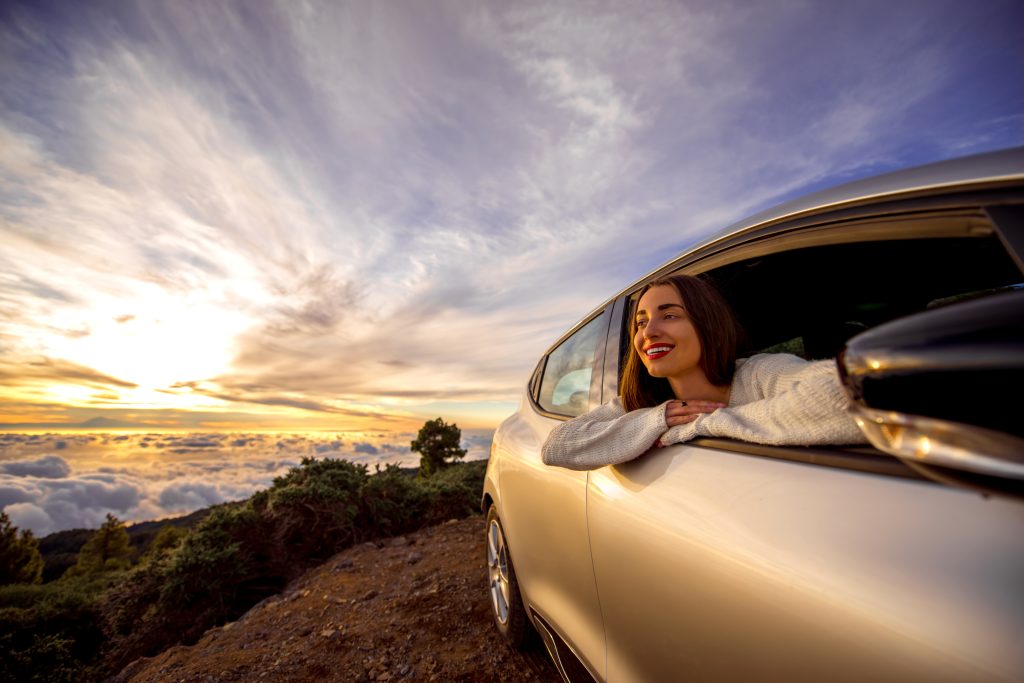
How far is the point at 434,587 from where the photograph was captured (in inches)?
158

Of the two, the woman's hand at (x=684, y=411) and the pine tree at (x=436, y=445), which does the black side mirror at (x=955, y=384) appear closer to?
the woman's hand at (x=684, y=411)

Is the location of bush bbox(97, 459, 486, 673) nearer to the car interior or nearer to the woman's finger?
the car interior

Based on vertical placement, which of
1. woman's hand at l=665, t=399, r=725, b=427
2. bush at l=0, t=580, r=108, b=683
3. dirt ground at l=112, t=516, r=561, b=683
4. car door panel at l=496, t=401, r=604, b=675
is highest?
woman's hand at l=665, t=399, r=725, b=427

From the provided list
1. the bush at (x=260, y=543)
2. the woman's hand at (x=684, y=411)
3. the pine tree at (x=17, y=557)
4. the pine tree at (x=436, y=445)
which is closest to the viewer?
the woman's hand at (x=684, y=411)

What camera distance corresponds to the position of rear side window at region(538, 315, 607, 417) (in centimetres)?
215

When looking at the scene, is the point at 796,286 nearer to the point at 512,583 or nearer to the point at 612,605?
the point at 612,605

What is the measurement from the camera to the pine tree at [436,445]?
13148 mm

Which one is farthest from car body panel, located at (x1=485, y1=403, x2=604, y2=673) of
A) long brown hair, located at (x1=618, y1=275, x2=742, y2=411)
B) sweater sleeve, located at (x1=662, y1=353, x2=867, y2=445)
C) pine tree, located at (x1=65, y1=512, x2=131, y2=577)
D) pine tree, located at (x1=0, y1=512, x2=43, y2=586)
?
pine tree, located at (x1=65, y1=512, x2=131, y2=577)

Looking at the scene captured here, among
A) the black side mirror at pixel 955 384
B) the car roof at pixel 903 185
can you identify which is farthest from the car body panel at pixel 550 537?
the black side mirror at pixel 955 384

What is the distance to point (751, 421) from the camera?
3.36ft

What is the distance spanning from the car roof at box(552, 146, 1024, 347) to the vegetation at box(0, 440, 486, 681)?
632cm

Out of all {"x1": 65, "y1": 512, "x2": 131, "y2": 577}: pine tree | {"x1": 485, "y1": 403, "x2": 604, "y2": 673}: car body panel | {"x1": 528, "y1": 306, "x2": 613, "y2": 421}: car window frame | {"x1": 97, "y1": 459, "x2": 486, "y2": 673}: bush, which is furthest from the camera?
{"x1": 65, "y1": 512, "x2": 131, "y2": 577}: pine tree

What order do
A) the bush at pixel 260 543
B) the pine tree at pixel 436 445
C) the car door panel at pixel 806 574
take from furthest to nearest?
the pine tree at pixel 436 445, the bush at pixel 260 543, the car door panel at pixel 806 574

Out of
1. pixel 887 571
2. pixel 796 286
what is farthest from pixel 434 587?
pixel 887 571
